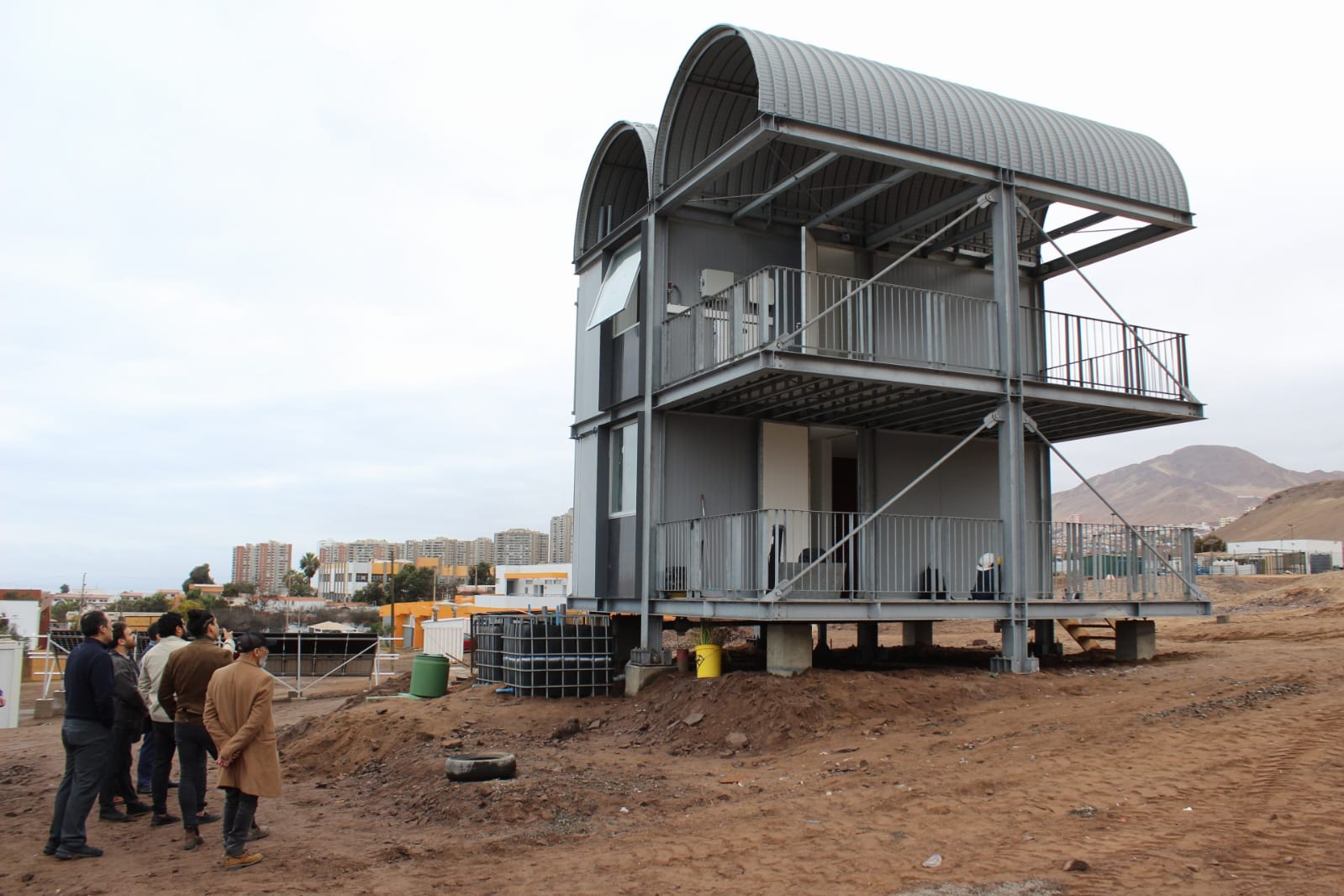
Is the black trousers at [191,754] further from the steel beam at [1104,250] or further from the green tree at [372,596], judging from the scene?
the green tree at [372,596]

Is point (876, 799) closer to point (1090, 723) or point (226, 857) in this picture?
point (1090, 723)

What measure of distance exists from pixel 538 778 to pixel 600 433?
29.3 ft

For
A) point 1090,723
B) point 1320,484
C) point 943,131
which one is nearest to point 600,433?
point 943,131

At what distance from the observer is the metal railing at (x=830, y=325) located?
48.4ft

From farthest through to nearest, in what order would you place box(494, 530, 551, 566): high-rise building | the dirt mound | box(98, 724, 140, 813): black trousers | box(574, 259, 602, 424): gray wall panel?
1. box(494, 530, 551, 566): high-rise building
2. box(574, 259, 602, 424): gray wall panel
3. the dirt mound
4. box(98, 724, 140, 813): black trousers

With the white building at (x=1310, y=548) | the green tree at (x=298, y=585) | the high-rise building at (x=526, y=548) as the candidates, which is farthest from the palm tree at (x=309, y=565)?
the white building at (x=1310, y=548)

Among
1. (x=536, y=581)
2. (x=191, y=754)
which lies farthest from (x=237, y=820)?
(x=536, y=581)

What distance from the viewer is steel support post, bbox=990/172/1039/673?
14.5 m

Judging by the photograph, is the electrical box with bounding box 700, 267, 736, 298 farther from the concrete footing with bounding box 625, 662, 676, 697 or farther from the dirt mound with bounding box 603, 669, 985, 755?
the dirt mound with bounding box 603, 669, 985, 755

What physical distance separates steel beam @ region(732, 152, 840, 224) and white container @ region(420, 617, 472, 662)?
1919cm

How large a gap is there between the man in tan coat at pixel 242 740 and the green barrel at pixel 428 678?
29.5ft

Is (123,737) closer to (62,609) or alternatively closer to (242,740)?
(242,740)

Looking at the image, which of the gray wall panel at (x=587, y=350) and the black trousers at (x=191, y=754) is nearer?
the black trousers at (x=191, y=754)

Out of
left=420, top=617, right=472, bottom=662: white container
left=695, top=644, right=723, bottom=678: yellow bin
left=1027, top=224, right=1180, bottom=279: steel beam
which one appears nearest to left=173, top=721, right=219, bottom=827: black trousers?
left=695, top=644, right=723, bottom=678: yellow bin
